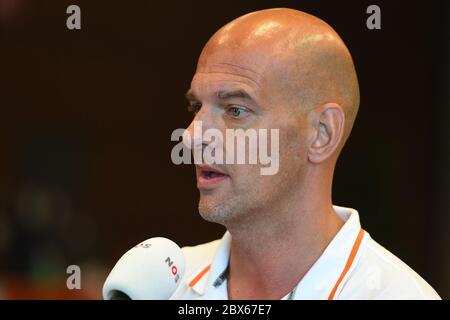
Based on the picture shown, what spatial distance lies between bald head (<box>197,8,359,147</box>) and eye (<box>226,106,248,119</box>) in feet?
0.24

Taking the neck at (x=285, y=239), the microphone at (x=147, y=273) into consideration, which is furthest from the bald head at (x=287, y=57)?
the microphone at (x=147, y=273)

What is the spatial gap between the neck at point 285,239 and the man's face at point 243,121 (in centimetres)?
4

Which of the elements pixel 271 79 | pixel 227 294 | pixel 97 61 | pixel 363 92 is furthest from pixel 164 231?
pixel 271 79

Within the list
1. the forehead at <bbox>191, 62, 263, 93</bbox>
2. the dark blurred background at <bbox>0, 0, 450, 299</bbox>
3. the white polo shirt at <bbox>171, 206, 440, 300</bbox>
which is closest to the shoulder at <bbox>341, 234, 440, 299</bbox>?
the white polo shirt at <bbox>171, 206, 440, 300</bbox>

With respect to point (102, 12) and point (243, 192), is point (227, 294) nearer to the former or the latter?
point (243, 192)

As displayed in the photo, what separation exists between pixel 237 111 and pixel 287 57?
19 cm

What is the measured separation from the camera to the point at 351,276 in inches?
79.0

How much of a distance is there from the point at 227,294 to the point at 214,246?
37 centimetres

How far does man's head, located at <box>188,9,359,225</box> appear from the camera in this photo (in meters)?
2.01

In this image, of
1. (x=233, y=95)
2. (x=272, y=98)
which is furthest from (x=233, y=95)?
(x=272, y=98)

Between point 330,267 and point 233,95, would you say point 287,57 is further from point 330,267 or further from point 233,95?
point 330,267
